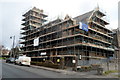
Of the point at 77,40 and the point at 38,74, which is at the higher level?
the point at 77,40

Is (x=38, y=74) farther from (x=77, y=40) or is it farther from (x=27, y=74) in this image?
(x=77, y=40)

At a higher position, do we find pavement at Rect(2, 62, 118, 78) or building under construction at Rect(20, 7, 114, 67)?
building under construction at Rect(20, 7, 114, 67)

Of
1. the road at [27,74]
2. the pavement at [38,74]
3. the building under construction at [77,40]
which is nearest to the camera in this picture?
the road at [27,74]

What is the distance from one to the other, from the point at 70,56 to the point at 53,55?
8.22 metres

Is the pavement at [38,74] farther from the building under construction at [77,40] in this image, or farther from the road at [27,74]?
the building under construction at [77,40]

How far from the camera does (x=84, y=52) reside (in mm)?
33875

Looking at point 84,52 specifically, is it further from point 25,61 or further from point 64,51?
point 25,61

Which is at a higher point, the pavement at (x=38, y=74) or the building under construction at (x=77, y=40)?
the building under construction at (x=77, y=40)

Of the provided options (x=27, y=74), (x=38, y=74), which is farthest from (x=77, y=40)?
(x=27, y=74)

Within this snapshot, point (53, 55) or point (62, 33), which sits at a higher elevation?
point (62, 33)

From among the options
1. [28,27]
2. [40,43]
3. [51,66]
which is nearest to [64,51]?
[51,66]

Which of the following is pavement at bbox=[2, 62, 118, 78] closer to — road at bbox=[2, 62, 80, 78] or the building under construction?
road at bbox=[2, 62, 80, 78]

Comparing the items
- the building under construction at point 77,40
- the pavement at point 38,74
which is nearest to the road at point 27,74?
the pavement at point 38,74

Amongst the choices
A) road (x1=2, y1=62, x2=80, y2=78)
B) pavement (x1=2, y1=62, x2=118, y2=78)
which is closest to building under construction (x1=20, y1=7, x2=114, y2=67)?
pavement (x1=2, y1=62, x2=118, y2=78)
